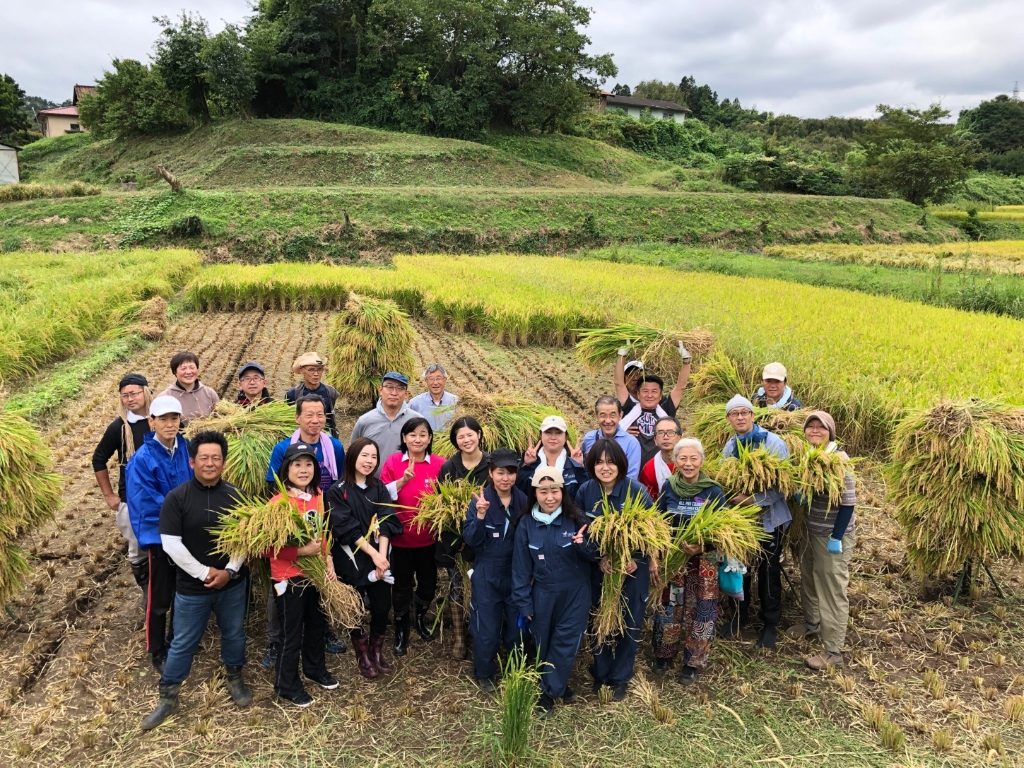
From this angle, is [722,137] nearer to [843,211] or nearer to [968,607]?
[843,211]

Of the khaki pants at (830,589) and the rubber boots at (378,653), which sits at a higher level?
the khaki pants at (830,589)

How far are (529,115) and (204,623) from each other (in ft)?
140

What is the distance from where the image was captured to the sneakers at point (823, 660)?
12.9ft

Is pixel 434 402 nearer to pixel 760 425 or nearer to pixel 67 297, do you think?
pixel 760 425

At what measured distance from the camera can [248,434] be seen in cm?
441

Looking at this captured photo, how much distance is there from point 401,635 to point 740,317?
8723mm

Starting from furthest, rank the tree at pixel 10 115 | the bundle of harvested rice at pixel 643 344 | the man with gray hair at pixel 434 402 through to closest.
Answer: the tree at pixel 10 115, the bundle of harvested rice at pixel 643 344, the man with gray hair at pixel 434 402

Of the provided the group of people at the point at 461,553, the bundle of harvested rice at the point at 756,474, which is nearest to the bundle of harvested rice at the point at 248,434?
the group of people at the point at 461,553

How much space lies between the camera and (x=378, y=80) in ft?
137

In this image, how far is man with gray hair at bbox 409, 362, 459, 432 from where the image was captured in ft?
17.3

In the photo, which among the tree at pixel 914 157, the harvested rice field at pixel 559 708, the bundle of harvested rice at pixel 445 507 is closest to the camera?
the harvested rice field at pixel 559 708

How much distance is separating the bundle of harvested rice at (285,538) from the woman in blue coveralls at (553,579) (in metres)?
0.93

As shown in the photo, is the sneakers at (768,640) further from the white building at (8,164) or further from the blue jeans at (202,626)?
the white building at (8,164)

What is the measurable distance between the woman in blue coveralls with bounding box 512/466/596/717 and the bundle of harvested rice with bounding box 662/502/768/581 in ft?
1.75
